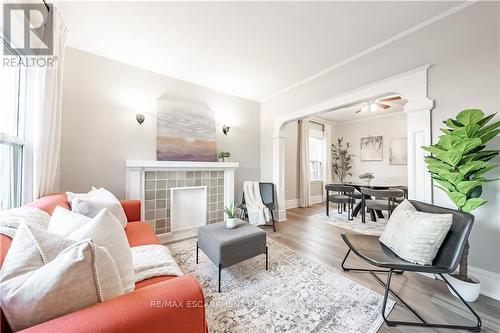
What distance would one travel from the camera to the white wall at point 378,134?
197 inches

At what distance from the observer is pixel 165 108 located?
3061 millimetres

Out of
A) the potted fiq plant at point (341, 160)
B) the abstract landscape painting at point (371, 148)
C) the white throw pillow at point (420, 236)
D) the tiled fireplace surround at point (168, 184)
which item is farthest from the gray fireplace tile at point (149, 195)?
the abstract landscape painting at point (371, 148)

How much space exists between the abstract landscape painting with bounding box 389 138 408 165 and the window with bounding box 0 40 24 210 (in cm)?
697

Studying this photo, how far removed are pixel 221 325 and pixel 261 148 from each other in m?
3.39

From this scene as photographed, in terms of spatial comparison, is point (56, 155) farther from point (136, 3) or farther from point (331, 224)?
point (331, 224)

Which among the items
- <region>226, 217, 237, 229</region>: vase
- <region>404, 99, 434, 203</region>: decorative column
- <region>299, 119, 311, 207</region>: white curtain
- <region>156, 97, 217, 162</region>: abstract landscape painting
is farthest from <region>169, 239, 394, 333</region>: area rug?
<region>299, 119, 311, 207</region>: white curtain

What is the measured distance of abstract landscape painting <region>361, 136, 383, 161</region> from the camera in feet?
17.6

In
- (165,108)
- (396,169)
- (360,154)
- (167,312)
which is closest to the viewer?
(167,312)

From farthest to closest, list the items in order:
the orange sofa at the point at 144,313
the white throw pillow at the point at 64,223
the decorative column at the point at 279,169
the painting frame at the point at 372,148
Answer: the painting frame at the point at 372,148, the decorative column at the point at 279,169, the white throw pillow at the point at 64,223, the orange sofa at the point at 144,313

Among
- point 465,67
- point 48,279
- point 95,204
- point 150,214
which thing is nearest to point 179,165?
point 150,214

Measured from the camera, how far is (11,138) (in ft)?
4.77

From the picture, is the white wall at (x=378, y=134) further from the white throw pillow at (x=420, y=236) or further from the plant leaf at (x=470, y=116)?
the white throw pillow at (x=420, y=236)

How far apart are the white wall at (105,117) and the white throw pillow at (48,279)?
2.23 m

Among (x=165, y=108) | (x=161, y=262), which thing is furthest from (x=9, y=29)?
(x=161, y=262)
